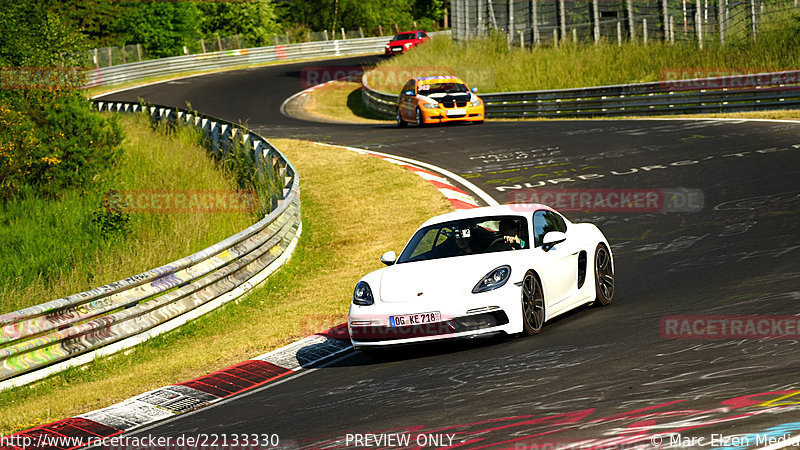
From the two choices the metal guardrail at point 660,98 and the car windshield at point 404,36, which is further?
the car windshield at point 404,36

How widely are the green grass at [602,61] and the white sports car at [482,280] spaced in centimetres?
2253

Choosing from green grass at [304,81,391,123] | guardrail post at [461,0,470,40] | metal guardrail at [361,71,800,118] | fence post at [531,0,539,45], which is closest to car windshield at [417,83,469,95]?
metal guardrail at [361,71,800,118]

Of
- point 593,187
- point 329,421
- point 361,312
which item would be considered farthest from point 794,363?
point 593,187

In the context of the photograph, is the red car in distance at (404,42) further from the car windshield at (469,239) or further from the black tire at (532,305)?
the black tire at (532,305)

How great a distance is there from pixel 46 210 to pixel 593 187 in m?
11.8

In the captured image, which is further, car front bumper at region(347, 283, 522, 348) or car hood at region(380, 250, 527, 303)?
car hood at region(380, 250, 527, 303)

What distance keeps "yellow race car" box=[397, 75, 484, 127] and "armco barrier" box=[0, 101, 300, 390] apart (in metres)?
14.0

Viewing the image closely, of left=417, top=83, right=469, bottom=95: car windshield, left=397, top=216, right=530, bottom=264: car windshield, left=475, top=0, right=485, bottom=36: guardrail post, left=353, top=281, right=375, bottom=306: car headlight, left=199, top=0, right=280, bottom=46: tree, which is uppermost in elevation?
left=199, top=0, right=280, bottom=46: tree

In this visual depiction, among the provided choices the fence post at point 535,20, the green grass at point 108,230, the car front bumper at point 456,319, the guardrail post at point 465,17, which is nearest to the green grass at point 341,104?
the guardrail post at point 465,17

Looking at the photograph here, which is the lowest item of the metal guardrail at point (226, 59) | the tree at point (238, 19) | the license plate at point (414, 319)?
the license plate at point (414, 319)

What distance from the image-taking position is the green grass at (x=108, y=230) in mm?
15020

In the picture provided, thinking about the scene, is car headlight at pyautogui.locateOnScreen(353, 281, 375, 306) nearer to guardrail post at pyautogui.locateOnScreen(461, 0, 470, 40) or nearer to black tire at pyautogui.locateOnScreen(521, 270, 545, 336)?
black tire at pyautogui.locateOnScreen(521, 270, 545, 336)

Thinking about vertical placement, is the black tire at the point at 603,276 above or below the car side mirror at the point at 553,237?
below

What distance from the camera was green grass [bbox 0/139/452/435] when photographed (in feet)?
30.3
